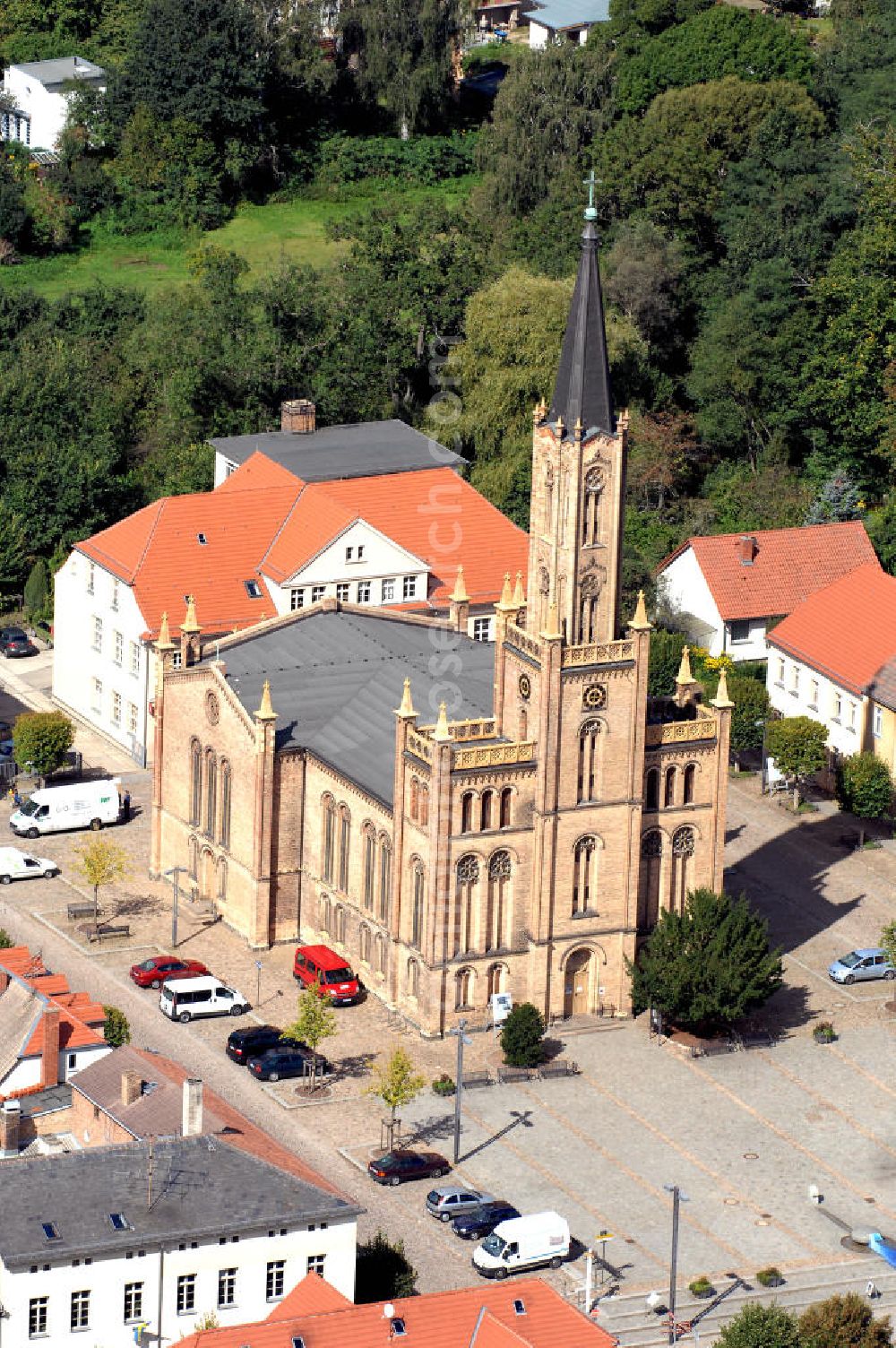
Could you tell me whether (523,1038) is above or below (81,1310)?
above

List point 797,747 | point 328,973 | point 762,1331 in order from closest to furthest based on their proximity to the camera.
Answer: point 762,1331, point 328,973, point 797,747

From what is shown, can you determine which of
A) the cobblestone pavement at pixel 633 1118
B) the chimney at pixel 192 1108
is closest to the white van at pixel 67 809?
the cobblestone pavement at pixel 633 1118

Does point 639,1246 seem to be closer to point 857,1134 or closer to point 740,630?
point 857,1134

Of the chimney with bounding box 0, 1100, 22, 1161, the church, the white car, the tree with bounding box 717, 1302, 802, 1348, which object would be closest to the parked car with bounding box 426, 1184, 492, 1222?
the church

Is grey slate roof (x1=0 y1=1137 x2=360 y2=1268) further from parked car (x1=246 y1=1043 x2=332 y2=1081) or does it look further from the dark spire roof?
the dark spire roof

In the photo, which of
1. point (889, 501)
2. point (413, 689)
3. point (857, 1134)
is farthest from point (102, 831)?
point (889, 501)

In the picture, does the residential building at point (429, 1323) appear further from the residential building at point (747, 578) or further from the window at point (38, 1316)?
the residential building at point (747, 578)

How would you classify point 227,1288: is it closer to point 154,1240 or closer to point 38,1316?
point 154,1240

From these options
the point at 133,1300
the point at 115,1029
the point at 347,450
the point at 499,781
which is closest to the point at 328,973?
the point at 115,1029
